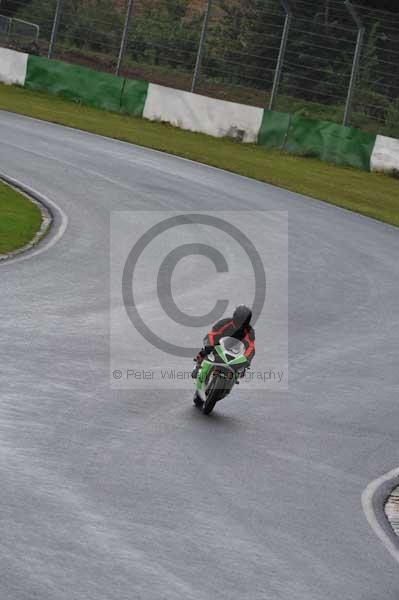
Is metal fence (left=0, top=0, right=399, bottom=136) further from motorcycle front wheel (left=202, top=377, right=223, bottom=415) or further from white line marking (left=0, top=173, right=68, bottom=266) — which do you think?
motorcycle front wheel (left=202, top=377, right=223, bottom=415)

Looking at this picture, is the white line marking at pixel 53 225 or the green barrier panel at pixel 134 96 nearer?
the white line marking at pixel 53 225

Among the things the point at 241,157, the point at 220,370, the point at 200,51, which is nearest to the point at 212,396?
the point at 220,370

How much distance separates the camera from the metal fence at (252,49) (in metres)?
38.3

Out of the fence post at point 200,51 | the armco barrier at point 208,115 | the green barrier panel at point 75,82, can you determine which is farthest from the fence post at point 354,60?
the green barrier panel at point 75,82

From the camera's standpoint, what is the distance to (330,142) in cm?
3800

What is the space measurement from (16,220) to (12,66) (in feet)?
69.8

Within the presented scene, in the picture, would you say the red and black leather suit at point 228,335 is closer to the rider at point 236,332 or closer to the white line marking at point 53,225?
the rider at point 236,332

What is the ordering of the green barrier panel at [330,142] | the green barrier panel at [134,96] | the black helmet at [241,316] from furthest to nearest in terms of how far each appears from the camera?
the green barrier panel at [134,96], the green barrier panel at [330,142], the black helmet at [241,316]

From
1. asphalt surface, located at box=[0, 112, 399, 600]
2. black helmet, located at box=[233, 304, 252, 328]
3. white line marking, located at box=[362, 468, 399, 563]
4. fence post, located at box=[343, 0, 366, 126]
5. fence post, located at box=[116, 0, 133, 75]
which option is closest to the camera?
asphalt surface, located at box=[0, 112, 399, 600]

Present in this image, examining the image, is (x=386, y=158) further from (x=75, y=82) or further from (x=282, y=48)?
(x=75, y=82)

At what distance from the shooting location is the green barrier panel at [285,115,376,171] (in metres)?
37.4

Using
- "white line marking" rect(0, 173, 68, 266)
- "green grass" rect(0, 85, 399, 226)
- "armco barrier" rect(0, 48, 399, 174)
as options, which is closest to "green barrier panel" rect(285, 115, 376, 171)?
"armco barrier" rect(0, 48, 399, 174)

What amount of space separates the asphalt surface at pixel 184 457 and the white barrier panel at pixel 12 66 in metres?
20.7

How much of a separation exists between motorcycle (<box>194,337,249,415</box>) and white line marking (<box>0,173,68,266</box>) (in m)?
6.41
